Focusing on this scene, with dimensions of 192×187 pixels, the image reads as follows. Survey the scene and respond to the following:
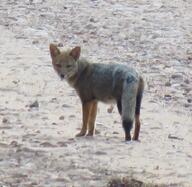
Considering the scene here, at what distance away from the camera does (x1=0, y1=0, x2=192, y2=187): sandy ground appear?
26.4 feet

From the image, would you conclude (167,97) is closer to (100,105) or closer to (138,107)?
(100,105)

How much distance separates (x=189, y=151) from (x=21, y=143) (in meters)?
1.70

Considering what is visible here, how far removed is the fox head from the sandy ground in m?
0.61

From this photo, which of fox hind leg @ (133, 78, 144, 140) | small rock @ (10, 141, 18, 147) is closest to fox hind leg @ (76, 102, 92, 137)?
fox hind leg @ (133, 78, 144, 140)

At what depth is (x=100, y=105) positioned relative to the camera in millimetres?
11023

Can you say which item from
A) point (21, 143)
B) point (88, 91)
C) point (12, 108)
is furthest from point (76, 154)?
point (12, 108)

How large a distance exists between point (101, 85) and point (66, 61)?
597mm

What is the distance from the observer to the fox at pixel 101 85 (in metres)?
9.02

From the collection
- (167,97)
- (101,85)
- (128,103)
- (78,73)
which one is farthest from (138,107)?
(167,97)

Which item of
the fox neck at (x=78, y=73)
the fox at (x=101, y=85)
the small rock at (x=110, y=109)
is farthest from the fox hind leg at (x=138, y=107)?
the small rock at (x=110, y=109)

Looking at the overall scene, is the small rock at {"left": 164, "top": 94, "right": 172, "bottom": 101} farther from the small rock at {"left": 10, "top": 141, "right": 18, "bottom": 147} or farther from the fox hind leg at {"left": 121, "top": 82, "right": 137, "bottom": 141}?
the small rock at {"left": 10, "top": 141, "right": 18, "bottom": 147}

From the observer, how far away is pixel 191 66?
1330 centimetres

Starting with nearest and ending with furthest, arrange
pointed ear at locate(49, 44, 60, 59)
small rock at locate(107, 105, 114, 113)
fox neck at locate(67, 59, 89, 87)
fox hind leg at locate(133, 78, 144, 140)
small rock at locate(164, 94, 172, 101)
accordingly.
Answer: fox hind leg at locate(133, 78, 144, 140), fox neck at locate(67, 59, 89, 87), pointed ear at locate(49, 44, 60, 59), small rock at locate(107, 105, 114, 113), small rock at locate(164, 94, 172, 101)

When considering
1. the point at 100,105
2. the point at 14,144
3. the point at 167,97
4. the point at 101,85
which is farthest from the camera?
the point at 167,97
